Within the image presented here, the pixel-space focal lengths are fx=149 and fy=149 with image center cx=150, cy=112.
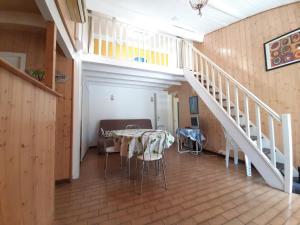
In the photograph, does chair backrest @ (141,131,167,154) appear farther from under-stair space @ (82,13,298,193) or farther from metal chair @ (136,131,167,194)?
under-stair space @ (82,13,298,193)

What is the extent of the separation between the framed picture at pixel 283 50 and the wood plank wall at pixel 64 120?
13.0 feet

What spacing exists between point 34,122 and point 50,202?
0.88m

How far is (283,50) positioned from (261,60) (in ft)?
1.36

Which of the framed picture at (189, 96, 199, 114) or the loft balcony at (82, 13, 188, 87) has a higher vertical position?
the loft balcony at (82, 13, 188, 87)

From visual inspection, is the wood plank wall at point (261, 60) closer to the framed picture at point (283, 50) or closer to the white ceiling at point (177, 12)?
the framed picture at point (283, 50)

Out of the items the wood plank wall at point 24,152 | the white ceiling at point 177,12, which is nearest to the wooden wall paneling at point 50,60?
the wood plank wall at point 24,152

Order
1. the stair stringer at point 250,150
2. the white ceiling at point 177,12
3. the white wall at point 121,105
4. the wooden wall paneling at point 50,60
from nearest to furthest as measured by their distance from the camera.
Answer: the wooden wall paneling at point 50,60 < the stair stringer at point 250,150 < the white ceiling at point 177,12 < the white wall at point 121,105

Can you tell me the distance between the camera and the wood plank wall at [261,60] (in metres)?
2.83

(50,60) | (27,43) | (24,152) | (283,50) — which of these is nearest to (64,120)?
(50,60)

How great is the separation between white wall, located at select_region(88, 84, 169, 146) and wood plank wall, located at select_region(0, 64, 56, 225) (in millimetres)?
4091

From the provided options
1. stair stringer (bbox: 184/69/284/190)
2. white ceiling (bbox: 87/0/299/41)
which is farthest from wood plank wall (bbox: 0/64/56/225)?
white ceiling (bbox: 87/0/299/41)

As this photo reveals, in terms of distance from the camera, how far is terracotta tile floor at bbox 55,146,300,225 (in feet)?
5.16

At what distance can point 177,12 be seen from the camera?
3.72 meters

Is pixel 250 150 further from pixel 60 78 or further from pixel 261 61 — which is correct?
pixel 60 78
